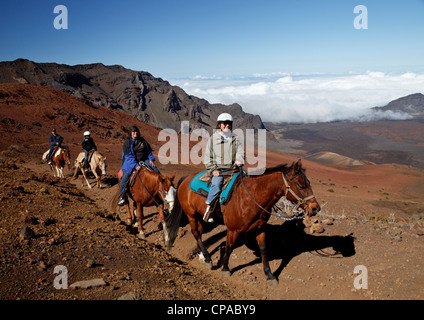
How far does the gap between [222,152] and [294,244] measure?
12.7 feet

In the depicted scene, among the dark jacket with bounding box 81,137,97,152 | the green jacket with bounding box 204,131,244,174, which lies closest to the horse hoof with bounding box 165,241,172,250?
the green jacket with bounding box 204,131,244,174

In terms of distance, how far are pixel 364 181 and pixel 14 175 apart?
153 feet

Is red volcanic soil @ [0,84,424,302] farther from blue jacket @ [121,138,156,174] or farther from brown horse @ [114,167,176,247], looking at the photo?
blue jacket @ [121,138,156,174]

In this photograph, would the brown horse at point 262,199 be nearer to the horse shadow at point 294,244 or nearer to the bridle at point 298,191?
the bridle at point 298,191

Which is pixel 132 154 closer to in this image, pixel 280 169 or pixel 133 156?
pixel 133 156

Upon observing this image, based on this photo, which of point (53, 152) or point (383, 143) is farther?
point (383, 143)

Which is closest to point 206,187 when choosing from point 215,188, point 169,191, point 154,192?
point 215,188

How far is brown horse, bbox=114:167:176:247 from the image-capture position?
8.14 metres

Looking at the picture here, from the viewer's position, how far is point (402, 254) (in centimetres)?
696

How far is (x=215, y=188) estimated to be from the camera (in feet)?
21.5

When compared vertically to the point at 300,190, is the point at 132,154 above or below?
above

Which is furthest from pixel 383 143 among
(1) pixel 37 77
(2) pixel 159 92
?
(1) pixel 37 77

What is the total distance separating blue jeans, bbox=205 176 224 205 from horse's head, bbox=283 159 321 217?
1605 millimetres
